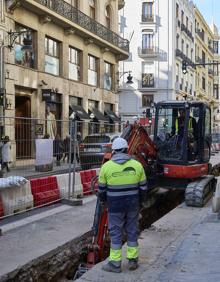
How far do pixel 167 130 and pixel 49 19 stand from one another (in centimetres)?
1535

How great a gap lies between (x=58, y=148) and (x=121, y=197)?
5.25 meters

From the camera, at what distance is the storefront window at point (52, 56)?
88.8 ft

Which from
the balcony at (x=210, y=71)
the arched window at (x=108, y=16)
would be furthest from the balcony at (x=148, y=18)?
the balcony at (x=210, y=71)

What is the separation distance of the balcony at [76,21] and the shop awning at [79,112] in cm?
438

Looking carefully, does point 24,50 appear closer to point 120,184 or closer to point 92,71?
point 92,71

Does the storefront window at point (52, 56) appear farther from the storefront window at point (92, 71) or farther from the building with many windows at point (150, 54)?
the building with many windows at point (150, 54)

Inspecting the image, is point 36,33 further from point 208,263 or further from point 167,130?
point 208,263

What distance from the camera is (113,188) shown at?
6.46 metres

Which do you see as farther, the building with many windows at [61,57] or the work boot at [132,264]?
the building with many windows at [61,57]

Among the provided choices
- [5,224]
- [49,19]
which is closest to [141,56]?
[49,19]

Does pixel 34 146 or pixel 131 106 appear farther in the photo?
pixel 131 106

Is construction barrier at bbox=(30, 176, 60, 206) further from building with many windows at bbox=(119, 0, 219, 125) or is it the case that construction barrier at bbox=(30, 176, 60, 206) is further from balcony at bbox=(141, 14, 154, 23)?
balcony at bbox=(141, 14, 154, 23)

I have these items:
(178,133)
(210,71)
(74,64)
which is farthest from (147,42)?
(178,133)

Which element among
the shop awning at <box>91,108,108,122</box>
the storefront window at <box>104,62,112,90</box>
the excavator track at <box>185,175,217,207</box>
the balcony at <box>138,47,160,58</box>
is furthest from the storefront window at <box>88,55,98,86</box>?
the balcony at <box>138,47,160,58</box>
